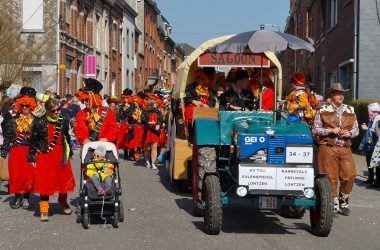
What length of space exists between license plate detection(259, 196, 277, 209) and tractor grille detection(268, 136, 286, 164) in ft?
1.46

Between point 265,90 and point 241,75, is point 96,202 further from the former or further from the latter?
point 265,90

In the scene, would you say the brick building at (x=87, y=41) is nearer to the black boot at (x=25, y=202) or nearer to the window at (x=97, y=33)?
the window at (x=97, y=33)

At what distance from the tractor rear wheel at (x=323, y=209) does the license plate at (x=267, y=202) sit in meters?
0.56

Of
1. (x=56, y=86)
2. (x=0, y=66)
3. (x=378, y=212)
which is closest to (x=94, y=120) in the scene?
(x=378, y=212)

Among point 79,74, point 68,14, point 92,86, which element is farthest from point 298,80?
point 79,74

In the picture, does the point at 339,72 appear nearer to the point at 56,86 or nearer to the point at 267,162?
the point at 56,86

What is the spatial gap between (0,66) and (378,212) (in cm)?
1904

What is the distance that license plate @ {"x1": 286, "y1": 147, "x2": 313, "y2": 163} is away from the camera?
8.41 meters

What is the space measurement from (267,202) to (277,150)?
2.12ft

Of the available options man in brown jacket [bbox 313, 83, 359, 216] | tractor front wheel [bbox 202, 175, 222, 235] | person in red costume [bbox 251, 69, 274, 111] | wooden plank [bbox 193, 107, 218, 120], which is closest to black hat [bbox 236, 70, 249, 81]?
person in red costume [bbox 251, 69, 274, 111]

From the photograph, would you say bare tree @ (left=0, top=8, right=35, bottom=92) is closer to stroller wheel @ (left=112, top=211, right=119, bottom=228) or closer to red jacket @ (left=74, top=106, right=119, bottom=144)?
red jacket @ (left=74, top=106, right=119, bottom=144)

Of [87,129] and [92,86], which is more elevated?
[92,86]

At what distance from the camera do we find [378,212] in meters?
10.6

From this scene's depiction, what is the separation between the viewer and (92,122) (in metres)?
10.2
